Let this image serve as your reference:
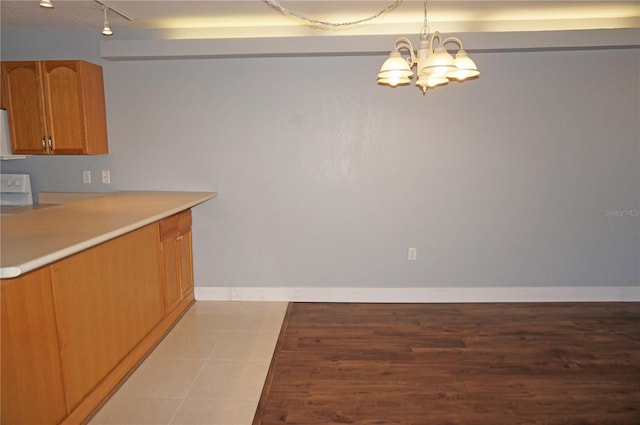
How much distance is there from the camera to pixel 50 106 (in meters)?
3.31

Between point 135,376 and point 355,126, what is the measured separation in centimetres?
255

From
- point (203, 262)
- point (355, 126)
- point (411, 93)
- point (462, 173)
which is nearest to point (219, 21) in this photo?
point (355, 126)

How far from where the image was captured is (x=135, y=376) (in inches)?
100.0

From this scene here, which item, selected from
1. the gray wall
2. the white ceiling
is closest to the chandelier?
the white ceiling

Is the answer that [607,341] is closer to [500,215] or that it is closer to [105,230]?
[500,215]

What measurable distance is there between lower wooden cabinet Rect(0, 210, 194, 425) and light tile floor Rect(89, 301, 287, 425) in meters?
0.13

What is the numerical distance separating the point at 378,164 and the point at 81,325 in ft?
8.34

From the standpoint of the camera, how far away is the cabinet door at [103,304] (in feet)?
6.40

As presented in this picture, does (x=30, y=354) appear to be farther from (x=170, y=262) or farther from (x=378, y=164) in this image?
(x=378, y=164)

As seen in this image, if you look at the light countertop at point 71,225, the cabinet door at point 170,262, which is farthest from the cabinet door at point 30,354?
the cabinet door at point 170,262

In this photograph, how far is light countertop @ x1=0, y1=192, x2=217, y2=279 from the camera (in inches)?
64.5

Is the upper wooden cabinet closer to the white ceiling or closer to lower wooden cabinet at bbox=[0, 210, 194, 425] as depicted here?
the white ceiling

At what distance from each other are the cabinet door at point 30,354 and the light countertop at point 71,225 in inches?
5.3

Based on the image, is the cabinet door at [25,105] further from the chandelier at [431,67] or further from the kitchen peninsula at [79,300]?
the chandelier at [431,67]
